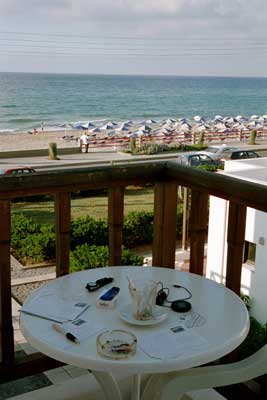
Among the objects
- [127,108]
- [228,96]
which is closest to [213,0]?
[228,96]

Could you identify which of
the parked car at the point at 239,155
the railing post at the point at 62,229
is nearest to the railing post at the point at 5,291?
the railing post at the point at 62,229

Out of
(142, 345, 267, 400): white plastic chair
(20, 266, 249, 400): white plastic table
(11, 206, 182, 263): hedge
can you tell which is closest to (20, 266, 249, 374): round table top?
(20, 266, 249, 400): white plastic table

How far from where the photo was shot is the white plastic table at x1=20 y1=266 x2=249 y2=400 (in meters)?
1.12

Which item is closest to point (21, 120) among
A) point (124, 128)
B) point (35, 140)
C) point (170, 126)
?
point (35, 140)

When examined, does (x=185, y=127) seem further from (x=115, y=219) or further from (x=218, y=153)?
(x=115, y=219)

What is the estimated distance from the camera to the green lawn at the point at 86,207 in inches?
532

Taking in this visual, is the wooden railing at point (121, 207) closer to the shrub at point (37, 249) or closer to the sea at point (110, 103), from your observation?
the shrub at point (37, 249)

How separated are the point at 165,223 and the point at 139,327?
0.81m

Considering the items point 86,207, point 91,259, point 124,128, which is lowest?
point 86,207

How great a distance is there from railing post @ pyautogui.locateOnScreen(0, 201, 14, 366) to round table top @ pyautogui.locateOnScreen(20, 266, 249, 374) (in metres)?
0.27

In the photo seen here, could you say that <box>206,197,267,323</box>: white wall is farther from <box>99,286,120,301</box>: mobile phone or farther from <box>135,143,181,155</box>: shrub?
<box>135,143,181,155</box>: shrub

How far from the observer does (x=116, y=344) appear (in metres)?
1.15

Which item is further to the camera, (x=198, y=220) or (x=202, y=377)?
(x=198, y=220)

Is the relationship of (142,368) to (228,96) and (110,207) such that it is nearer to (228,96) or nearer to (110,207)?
(110,207)
